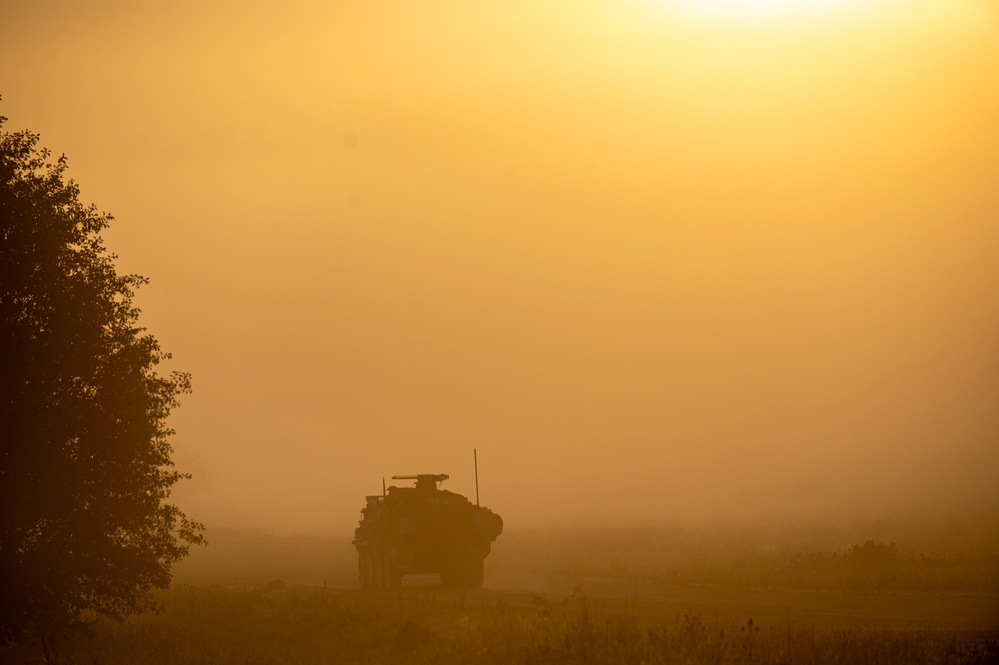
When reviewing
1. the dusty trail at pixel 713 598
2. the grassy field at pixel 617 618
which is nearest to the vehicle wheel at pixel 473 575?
the dusty trail at pixel 713 598

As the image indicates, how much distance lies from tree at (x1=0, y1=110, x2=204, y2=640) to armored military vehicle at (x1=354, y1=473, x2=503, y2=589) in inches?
426

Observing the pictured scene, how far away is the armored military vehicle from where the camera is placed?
3650 cm

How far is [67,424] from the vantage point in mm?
24656

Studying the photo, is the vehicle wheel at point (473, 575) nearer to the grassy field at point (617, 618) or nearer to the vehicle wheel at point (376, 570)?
the grassy field at point (617, 618)

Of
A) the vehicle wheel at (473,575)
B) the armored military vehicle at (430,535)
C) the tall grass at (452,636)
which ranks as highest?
the armored military vehicle at (430,535)

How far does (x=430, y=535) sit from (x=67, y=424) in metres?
15.0

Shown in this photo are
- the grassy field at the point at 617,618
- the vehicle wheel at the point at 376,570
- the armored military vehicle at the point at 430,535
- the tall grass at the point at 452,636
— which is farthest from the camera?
the vehicle wheel at the point at 376,570

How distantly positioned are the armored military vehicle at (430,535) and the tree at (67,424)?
1082 centimetres

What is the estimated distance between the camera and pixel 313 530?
100312mm

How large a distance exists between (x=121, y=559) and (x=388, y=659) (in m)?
6.69

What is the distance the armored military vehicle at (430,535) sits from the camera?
36500mm

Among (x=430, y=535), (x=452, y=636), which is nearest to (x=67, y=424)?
(x=452, y=636)

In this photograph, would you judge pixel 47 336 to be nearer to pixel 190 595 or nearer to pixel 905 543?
pixel 190 595

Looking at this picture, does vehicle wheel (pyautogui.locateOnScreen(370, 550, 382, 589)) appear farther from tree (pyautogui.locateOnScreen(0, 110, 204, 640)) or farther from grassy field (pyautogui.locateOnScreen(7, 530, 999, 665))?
tree (pyautogui.locateOnScreen(0, 110, 204, 640))
